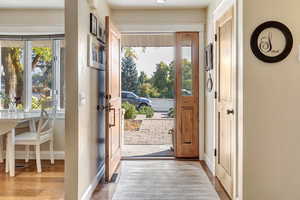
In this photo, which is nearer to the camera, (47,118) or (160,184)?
(160,184)

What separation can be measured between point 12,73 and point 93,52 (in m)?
2.61

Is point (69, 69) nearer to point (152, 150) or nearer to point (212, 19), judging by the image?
point (212, 19)

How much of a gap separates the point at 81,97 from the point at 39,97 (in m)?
2.87

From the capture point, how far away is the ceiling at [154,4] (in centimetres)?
481

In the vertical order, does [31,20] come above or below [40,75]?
above

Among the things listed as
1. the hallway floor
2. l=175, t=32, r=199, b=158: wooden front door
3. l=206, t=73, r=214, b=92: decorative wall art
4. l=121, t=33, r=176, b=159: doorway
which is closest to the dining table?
the hallway floor

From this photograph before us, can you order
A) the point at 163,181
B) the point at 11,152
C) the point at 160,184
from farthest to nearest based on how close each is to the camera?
the point at 11,152
the point at 163,181
the point at 160,184

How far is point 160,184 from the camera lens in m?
3.98

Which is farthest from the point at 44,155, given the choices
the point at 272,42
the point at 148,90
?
the point at 148,90

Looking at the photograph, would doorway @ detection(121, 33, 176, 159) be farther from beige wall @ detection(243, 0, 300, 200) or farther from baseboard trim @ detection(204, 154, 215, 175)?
beige wall @ detection(243, 0, 300, 200)

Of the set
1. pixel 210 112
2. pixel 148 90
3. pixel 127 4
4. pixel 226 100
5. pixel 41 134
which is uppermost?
pixel 127 4

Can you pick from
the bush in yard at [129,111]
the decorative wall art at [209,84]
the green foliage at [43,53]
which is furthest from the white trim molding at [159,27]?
the bush in yard at [129,111]

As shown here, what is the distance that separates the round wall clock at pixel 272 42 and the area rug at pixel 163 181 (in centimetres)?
162

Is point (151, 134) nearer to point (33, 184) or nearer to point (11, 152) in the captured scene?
point (11, 152)
